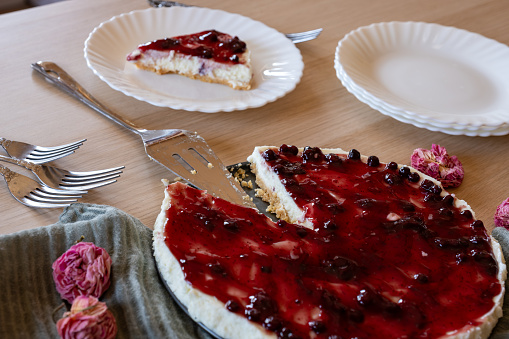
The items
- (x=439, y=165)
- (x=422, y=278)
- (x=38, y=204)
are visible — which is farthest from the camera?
(x=439, y=165)

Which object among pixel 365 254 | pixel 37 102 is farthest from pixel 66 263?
pixel 37 102

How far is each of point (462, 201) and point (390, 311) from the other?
58cm

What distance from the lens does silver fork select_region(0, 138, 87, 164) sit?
65.6 inches

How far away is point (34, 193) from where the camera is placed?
1.57 meters

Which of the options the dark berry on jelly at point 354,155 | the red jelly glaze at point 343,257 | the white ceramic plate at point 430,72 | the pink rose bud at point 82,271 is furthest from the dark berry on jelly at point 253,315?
the white ceramic plate at point 430,72

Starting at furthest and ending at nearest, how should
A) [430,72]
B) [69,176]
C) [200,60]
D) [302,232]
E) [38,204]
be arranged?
[430,72]
[200,60]
[69,176]
[38,204]
[302,232]

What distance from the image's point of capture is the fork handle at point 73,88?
1894 millimetres

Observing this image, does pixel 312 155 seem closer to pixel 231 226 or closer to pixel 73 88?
pixel 231 226

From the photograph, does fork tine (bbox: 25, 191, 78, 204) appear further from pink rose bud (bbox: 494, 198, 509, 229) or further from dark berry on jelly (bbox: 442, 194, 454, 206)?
pink rose bud (bbox: 494, 198, 509, 229)

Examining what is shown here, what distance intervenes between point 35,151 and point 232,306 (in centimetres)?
93

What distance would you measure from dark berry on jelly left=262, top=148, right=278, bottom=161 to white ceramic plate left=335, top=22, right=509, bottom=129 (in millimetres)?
572

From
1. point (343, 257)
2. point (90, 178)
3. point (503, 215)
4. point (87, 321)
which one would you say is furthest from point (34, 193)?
point (503, 215)

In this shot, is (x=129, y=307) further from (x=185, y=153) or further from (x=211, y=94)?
(x=211, y=94)

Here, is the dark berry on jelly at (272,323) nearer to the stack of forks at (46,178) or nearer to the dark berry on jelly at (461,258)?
the dark berry on jelly at (461,258)
